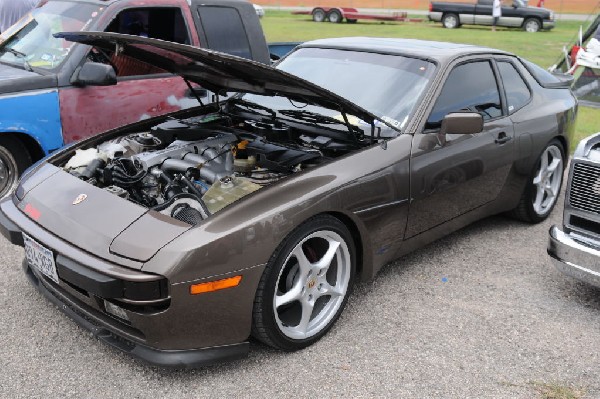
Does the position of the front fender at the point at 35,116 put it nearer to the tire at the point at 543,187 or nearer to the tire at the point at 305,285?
the tire at the point at 305,285

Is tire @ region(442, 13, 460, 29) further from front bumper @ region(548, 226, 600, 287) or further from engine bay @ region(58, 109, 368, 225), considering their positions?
front bumper @ region(548, 226, 600, 287)

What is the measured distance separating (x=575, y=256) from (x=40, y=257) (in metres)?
3.00

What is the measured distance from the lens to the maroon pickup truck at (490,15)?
82.6 feet

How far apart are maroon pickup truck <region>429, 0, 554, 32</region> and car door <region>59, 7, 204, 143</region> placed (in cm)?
2315

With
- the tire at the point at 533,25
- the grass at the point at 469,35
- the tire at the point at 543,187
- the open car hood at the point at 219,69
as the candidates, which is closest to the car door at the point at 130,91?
the open car hood at the point at 219,69

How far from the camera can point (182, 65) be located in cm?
384

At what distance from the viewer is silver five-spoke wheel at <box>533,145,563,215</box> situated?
4959 millimetres

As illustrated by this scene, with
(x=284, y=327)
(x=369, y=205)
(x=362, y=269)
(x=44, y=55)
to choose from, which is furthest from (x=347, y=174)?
(x=44, y=55)

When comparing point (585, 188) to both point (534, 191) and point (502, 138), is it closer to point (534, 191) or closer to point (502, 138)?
point (502, 138)

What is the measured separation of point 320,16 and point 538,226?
2591 centimetres

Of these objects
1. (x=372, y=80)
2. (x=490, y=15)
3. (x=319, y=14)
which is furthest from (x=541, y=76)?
(x=319, y=14)

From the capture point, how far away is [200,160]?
3.64m

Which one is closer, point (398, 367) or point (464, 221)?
point (398, 367)

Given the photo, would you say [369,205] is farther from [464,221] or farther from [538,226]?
[538,226]
